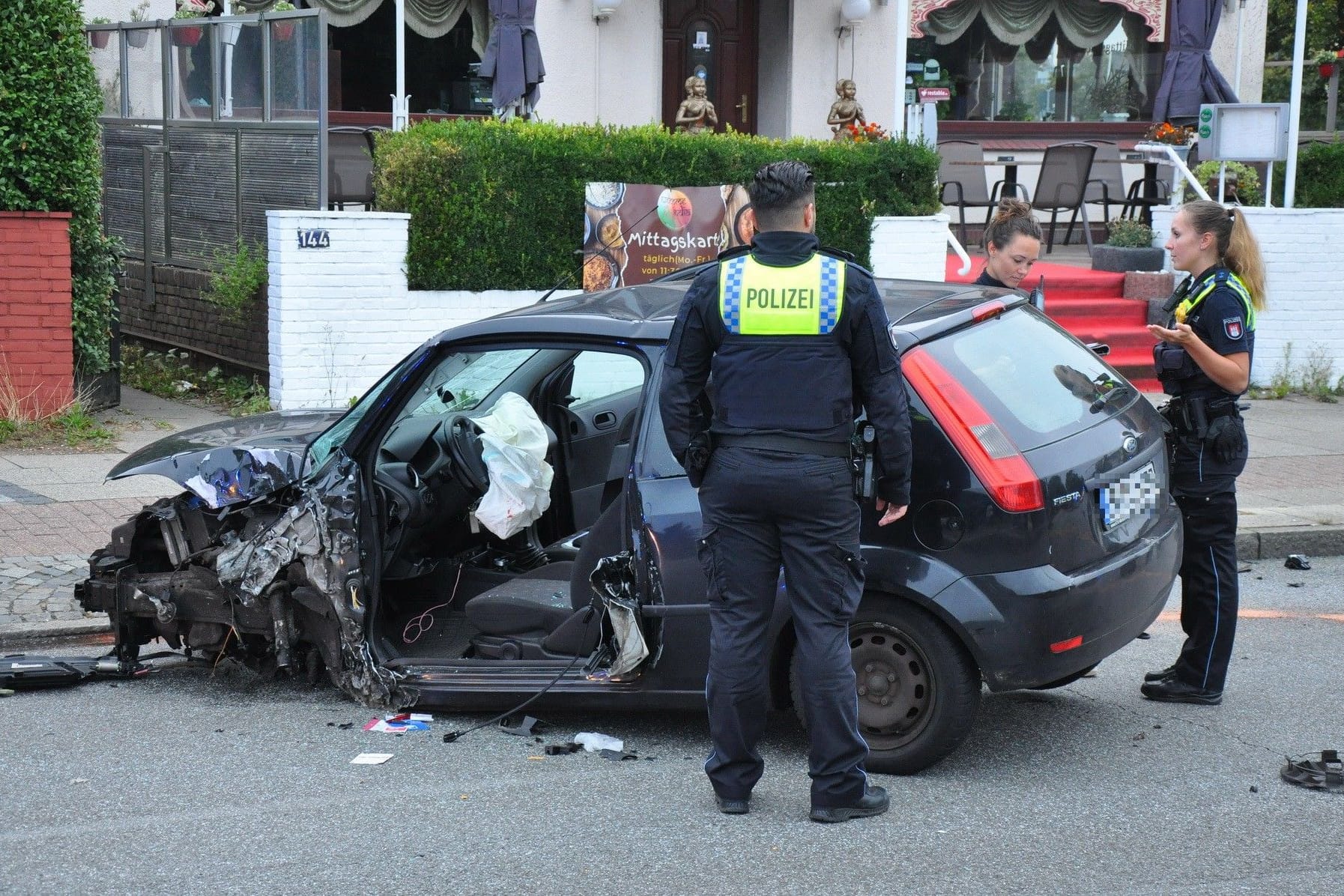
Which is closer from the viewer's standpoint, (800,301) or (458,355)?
(800,301)

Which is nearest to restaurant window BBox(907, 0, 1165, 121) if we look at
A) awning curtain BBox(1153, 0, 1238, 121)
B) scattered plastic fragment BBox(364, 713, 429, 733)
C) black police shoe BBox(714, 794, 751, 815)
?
awning curtain BBox(1153, 0, 1238, 121)

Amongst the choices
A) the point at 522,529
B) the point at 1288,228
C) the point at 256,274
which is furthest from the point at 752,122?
the point at 522,529

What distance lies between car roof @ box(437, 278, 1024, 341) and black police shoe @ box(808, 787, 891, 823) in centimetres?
142

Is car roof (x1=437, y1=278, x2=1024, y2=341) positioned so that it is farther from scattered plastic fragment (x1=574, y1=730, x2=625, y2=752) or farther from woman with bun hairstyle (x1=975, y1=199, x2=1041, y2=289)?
scattered plastic fragment (x1=574, y1=730, x2=625, y2=752)

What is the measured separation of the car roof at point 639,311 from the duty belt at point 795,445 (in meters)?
0.75

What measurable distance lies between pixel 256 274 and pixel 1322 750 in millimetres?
8439

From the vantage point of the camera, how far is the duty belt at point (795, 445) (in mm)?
4316

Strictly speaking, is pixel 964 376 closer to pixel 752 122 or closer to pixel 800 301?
pixel 800 301

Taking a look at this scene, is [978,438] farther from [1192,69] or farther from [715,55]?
[715,55]

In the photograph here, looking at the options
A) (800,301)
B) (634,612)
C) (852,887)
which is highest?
(800,301)

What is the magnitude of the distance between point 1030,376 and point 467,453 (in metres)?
2.11

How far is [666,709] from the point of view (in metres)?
5.08

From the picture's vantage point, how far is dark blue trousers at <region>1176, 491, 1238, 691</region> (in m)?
5.63

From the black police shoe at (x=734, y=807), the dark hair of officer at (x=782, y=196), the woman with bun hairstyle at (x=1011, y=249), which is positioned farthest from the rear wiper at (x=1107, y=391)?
the black police shoe at (x=734, y=807)
